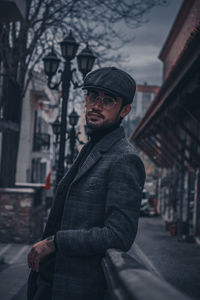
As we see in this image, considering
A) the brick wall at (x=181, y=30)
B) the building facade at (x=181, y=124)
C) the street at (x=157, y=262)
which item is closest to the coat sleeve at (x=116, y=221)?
the street at (x=157, y=262)

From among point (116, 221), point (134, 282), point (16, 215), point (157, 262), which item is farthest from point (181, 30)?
point (134, 282)

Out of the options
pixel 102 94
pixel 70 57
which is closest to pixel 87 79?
pixel 102 94

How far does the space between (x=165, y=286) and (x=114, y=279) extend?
41cm

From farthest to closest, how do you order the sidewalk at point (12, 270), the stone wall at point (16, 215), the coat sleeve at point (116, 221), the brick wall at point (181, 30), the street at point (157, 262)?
the brick wall at point (181, 30)
the stone wall at point (16, 215)
the street at point (157, 262)
the sidewalk at point (12, 270)
the coat sleeve at point (116, 221)

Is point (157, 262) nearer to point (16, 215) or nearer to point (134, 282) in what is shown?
point (16, 215)

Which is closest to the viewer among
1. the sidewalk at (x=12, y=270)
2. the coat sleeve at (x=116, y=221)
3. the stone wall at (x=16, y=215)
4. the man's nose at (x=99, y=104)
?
the coat sleeve at (x=116, y=221)

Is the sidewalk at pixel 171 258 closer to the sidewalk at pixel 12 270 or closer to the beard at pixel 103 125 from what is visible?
the sidewalk at pixel 12 270

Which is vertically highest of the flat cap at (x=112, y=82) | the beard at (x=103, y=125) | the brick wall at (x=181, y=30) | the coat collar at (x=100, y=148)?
the brick wall at (x=181, y=30)

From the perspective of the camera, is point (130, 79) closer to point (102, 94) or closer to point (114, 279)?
point (102, 94)

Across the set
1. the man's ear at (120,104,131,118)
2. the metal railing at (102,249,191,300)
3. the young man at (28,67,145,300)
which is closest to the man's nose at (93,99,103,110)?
the young man at (28,67,145,300)

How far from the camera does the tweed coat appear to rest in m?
1.97

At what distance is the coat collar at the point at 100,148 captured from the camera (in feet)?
7.16

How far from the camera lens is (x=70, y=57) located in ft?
31.6

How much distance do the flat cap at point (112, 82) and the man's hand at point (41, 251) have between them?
0.74m
